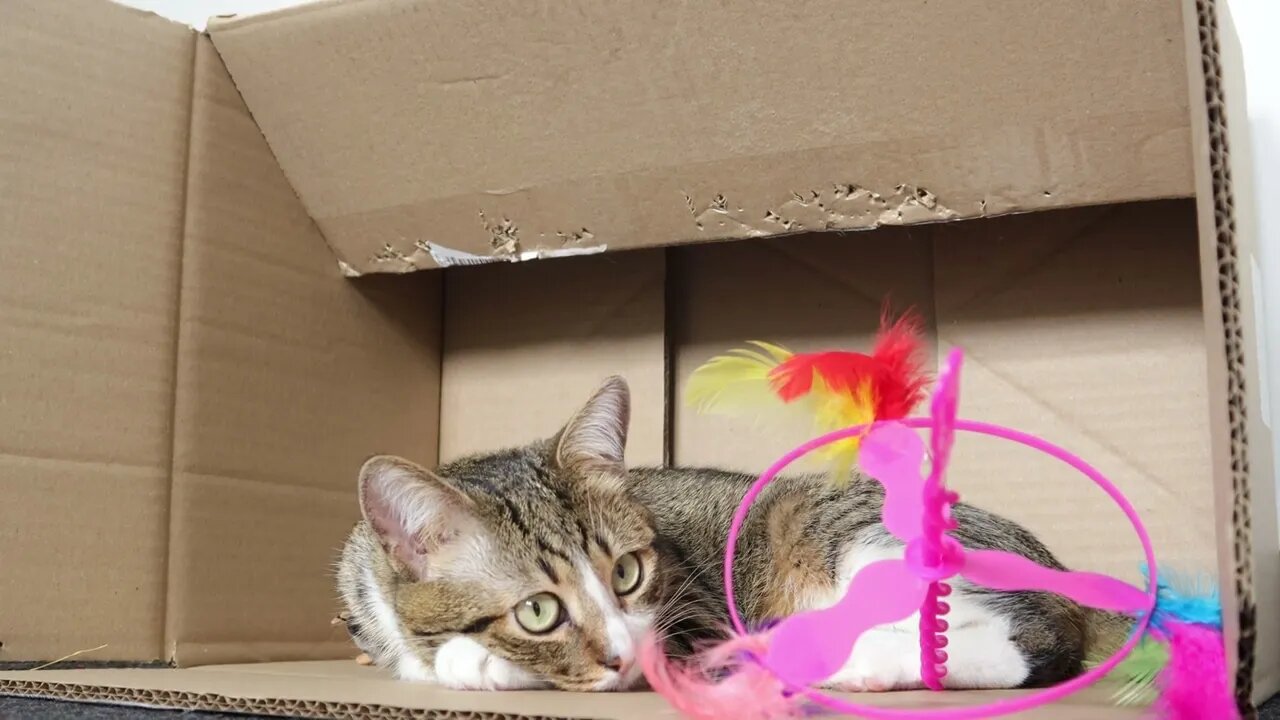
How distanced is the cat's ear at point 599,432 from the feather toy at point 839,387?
0.22 meters

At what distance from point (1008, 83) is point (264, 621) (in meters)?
1.05

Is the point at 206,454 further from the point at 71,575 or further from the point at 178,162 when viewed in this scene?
the point at 178,162

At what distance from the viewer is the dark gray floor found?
887 mm

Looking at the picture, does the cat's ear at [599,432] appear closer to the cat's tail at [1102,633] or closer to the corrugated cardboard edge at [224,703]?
the corrugated cardboard edge at [224,703]

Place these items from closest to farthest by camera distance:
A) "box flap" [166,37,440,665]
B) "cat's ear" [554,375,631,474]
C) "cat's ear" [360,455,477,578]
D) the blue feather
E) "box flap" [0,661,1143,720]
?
1. "box flap" [0,661,1143,720]
2. the blue feather
3. "cat's ear" [360,455,477,578]
4. "cat's ear" [554,375,631,474]
5. "box flap" [166,37,440,665]

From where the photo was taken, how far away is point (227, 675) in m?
1.10

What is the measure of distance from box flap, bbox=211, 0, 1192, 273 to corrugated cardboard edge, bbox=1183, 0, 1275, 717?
21 centimetres

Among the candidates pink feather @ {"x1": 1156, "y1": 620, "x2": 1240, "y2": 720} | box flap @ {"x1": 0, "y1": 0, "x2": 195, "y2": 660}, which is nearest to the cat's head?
box flap @ {"x1": 0, "y1": 0, "x2": 195, "y2": 660}

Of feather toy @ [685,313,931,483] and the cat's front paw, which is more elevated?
feather toy @ [685,313,931,483]

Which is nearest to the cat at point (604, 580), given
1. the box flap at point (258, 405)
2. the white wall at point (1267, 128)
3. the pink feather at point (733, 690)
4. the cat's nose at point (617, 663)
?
the cat's nose at point (617, 663)

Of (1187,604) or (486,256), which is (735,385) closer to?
(1187,604)

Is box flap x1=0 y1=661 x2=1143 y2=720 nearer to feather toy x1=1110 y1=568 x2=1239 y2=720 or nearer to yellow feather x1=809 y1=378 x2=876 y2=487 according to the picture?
feather toy x1=1110 y1=568 x2=1239 y2=720

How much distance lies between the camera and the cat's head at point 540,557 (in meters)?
1.00

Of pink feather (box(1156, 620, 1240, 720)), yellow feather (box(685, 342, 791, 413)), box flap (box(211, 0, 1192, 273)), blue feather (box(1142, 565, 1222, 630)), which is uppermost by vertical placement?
box flap (box(211, 0, 1192, 273))
